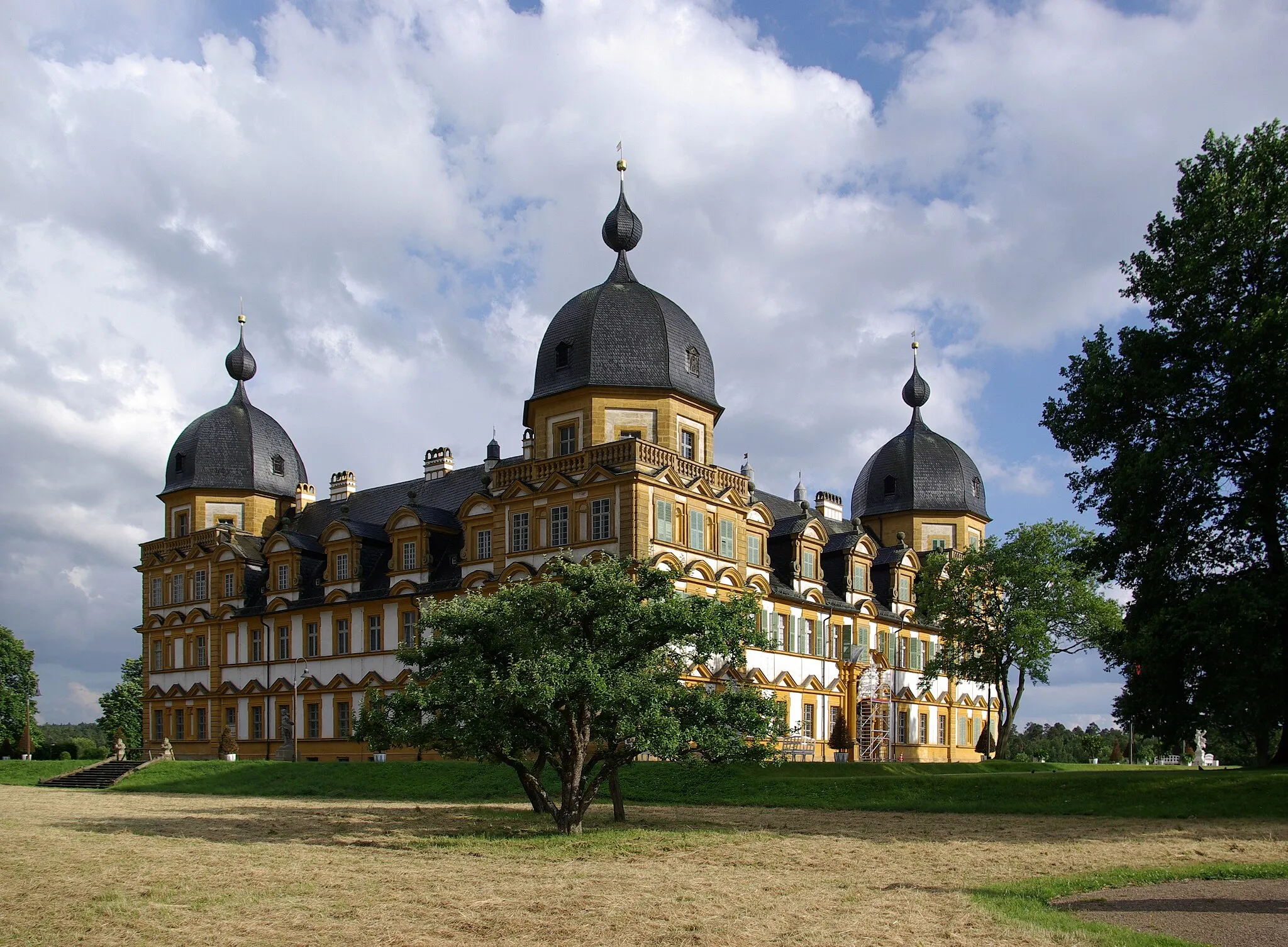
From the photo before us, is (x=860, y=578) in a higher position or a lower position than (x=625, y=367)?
lower

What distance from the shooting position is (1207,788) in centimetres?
2841

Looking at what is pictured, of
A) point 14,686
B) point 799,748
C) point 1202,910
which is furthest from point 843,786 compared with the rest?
point 14,686

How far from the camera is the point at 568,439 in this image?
1854 inches

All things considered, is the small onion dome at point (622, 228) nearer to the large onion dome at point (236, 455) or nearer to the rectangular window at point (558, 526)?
the rectangular window at point (558, 526)

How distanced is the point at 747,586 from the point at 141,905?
34.1 metres

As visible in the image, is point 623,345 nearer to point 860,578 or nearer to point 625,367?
point 625,367

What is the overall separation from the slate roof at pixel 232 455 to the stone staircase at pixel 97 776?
15670 millimetres

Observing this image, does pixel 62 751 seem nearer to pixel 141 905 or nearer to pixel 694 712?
pixel 694 712

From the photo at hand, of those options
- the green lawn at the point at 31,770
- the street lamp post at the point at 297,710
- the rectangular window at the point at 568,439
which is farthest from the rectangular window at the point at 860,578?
the green lawn at the point at 31,770

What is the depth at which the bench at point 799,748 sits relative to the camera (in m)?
47.2

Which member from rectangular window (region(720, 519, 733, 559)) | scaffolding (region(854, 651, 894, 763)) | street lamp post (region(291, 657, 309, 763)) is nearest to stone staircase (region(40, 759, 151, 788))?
street lamp post (region(291, 657, 309, 763))

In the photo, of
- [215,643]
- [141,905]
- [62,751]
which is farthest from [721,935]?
[62,751]

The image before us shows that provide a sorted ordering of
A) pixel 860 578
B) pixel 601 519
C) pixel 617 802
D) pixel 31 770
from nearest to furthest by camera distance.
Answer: pixel 617 802
pixel 601 519
pixel 31 770
pixel 860 578

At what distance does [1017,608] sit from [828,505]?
18.8 metres
